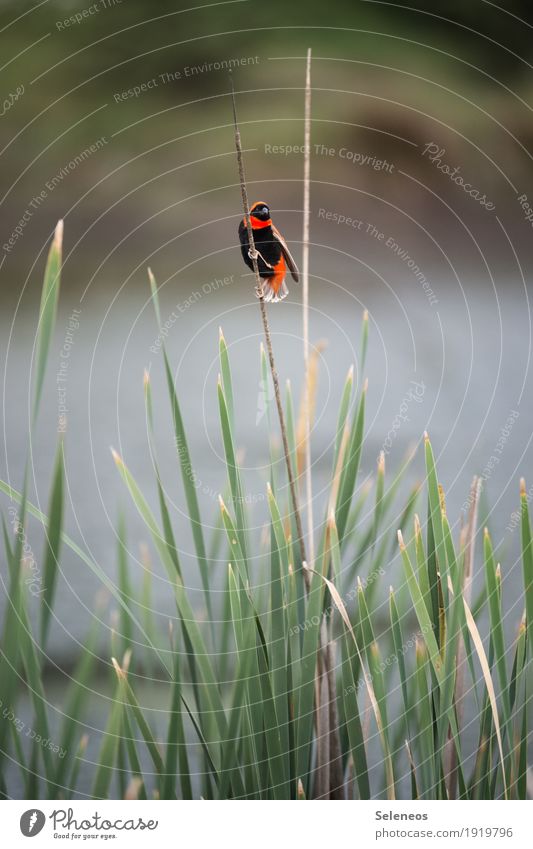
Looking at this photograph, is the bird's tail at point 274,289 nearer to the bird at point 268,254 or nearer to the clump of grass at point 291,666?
the bird at point 268,254

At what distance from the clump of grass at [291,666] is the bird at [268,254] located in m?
0.11

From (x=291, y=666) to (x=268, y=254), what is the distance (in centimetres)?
37

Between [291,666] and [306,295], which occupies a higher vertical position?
[306,295]

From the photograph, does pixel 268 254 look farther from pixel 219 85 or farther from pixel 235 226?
pixel 219 85

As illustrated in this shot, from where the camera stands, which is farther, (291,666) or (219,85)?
(219,85)

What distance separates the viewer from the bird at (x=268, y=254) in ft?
2.16

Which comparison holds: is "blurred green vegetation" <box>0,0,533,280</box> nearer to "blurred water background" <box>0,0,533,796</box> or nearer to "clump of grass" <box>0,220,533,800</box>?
"blurred water background" <box>0,0,533,796</box>

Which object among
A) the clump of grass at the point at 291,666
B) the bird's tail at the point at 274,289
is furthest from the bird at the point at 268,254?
the clump of grass at the point at 291,666

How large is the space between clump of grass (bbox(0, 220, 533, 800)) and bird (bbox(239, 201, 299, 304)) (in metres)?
0.11

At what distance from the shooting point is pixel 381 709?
623mm

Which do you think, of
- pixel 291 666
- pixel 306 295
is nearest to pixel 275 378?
pixel 306 295

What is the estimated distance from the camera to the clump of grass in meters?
0.60

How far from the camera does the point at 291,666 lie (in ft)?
2.00

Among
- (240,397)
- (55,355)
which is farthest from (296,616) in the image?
(55,355)
